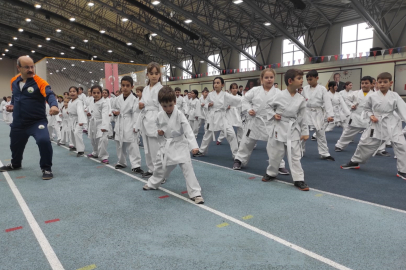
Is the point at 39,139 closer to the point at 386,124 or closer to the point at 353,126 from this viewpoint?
the point at 386,124

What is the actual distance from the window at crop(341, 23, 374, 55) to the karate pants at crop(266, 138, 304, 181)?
14.8 m

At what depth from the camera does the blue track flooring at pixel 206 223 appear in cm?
231

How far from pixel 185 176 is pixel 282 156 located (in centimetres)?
153

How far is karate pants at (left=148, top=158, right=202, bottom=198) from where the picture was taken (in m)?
3.64

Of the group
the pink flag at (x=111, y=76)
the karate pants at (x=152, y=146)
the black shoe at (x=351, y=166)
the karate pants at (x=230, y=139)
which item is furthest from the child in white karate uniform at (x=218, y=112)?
the pink flag at (x=111, y=76)

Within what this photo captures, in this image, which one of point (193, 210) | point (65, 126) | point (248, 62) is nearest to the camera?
point (193, 210)

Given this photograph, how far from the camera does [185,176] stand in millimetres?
3713

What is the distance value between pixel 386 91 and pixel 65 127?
25.4ft

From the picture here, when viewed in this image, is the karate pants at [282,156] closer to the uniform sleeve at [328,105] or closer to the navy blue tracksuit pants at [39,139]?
the uniform sleeve at [328,105]

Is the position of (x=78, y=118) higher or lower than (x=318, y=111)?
lower

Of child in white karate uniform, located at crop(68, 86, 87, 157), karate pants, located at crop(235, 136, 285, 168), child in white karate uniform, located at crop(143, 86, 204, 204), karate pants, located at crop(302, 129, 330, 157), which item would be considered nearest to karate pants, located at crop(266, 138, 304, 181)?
karate pants, located at crop(235, 136, 285, 168)

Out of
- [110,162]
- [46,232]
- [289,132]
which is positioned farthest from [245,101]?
[46,232]

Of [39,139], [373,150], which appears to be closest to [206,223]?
[39,139]

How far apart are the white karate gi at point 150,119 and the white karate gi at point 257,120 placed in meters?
1.55
